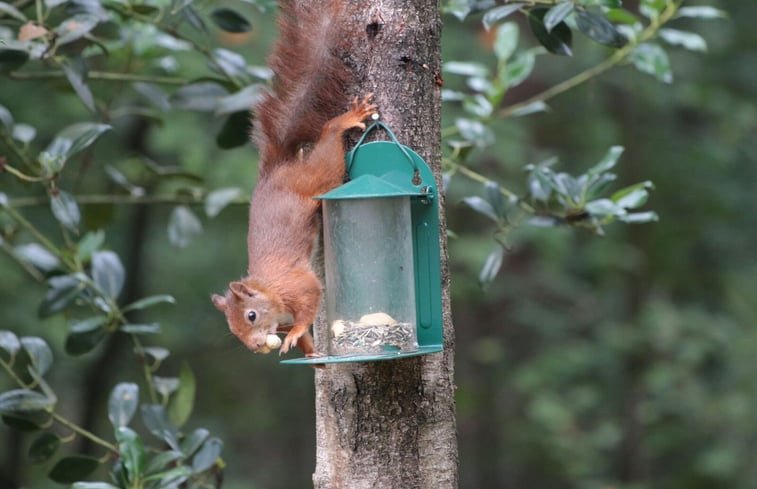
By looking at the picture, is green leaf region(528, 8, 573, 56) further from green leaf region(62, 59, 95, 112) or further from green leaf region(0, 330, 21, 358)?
green leaf region(0, 330, 21, 358)

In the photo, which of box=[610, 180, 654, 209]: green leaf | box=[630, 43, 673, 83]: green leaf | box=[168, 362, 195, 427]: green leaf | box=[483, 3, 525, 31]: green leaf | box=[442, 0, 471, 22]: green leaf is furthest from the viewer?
box=[630, 43, 673, 83]: green leaf

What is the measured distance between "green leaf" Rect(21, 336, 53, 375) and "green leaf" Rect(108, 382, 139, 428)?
194mm

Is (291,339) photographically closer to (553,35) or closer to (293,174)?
(293,174)

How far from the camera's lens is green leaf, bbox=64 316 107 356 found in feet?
8.96

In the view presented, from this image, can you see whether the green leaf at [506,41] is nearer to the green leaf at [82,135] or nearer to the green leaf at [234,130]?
the green leaf at [234,130]

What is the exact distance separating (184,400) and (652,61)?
5.33ft

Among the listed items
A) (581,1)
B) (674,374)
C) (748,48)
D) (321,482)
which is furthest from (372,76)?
(748,48)

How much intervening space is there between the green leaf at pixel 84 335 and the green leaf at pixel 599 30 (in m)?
1.46

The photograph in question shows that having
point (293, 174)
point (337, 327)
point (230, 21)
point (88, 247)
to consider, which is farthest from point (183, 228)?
point (337, 327)

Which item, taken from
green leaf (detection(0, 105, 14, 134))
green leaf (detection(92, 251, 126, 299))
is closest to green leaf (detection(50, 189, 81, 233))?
green leaf (detection(92, 251, 126, 299))

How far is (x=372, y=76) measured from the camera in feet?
6.75

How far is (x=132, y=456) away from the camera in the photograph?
2342 mm

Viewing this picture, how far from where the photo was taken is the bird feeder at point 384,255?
6.66 ft

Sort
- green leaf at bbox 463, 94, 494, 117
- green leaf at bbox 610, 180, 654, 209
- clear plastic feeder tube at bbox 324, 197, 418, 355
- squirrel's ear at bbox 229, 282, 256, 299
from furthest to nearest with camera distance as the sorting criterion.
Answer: green leaf at bbox 463, 94, 494, 117 < green leaf at bbox 610, 180, 654, 209 < squirrel's ear at bbox 229, 282, 256, 299 < clear plastic feeder tube at bbox 324, 197, 418, 355
